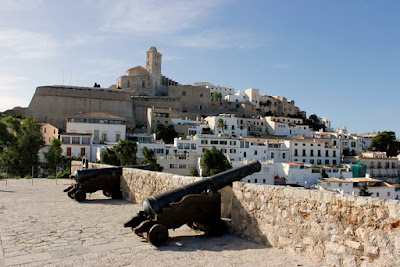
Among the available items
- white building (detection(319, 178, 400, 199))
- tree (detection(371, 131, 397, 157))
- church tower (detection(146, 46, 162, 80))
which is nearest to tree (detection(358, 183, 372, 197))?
white building (detection(319, 178, 400, 199))

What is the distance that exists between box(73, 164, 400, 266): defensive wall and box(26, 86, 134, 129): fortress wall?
5652cm

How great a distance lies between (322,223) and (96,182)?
Result: 21.0 ft

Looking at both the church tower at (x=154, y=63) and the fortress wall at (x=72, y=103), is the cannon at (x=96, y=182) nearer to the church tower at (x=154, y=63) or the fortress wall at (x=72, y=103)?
the fortress wall at (x=72, y=103)

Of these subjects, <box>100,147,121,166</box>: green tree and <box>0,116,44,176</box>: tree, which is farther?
<box>0,116,44,176</box>: tree

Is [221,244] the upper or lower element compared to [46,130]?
lower

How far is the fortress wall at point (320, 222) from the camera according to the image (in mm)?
3418

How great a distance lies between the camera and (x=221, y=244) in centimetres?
476

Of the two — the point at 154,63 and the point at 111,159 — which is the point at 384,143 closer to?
the point at 154,63

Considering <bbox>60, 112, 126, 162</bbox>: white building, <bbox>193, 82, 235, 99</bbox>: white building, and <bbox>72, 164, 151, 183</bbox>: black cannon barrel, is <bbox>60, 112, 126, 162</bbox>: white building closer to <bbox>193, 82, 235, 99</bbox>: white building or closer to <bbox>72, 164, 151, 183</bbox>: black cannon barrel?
<bbox>72, 164, 151, 183</bbox>: black cannon barrel

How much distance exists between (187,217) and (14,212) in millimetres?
4135

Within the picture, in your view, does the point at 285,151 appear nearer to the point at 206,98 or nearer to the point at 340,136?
the point at 340,136

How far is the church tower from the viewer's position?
247 ft

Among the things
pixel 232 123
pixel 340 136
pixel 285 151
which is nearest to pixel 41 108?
pixel 232 123

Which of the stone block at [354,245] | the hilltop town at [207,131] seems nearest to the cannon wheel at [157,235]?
the stone block at [354,245]
